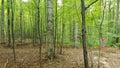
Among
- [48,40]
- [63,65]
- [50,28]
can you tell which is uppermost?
[50,28]

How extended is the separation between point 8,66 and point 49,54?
197cm

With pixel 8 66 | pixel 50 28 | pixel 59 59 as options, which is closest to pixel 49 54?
pixel 59 59

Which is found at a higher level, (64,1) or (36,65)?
(64,1)

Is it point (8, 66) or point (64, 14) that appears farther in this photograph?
point (64, 14)

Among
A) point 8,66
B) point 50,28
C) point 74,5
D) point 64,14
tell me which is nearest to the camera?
point 8,66

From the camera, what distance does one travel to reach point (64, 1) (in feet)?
33.4

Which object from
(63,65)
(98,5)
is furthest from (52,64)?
(98,5)

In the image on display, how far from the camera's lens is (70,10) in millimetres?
10562

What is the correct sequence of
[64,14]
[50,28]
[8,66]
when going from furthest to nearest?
1. [64,14]
2. [50,28]
3. [8,66]

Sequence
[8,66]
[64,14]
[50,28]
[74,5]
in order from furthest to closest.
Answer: [64,14] → [74,5] → [50,28] → [8,66]

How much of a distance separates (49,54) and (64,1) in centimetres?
320

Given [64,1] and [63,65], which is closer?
[63,65]

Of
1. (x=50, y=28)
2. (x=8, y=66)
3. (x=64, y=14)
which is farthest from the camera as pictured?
(x=64, y=14)

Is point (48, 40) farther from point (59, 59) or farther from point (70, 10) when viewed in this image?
point (70, 10)
